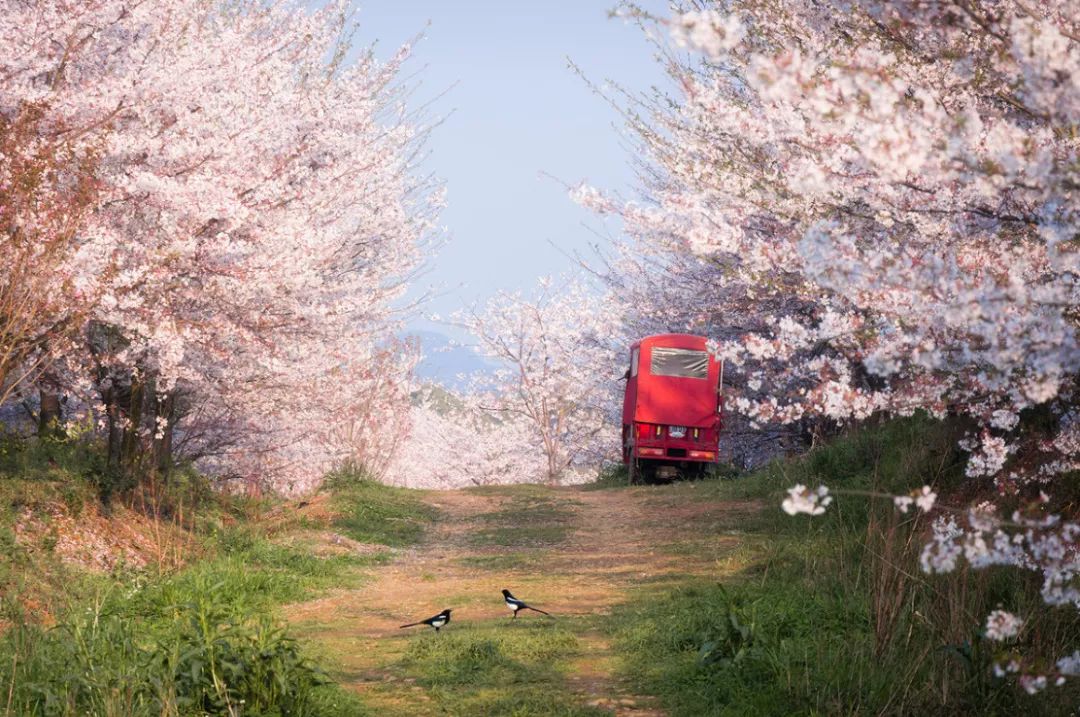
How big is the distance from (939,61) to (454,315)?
35457 mm

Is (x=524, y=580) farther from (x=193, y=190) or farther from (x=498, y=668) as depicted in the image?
(x=193, y=190)

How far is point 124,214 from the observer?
1217 cm

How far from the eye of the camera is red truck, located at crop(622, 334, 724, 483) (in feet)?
76.2

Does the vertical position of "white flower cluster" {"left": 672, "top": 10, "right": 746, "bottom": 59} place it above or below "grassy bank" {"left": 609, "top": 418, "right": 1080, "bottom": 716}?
above

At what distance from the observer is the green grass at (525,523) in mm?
15227

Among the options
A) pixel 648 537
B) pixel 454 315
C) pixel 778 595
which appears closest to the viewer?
pixel 778 595

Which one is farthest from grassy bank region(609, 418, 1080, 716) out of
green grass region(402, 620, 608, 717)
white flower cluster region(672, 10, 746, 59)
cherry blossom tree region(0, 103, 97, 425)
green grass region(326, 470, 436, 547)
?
green grass region(326, 470, 436, 547)

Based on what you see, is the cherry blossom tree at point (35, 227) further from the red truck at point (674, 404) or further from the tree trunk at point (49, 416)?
the red truck at point (674, 404)

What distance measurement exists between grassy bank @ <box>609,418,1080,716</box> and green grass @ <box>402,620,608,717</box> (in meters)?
0.55

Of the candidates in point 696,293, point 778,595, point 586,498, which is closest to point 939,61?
point 778,595

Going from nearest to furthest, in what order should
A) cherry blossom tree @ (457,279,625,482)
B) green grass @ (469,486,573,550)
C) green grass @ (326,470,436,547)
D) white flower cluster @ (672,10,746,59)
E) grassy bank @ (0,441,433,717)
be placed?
1. white flower cluster @ (672,10,746,59)
2. grassy bank @ (0,441,433,717)
3. green grass @ (469,486,573,550)
4. green grass @ (326,470,436,547)
5. cherry blossom tree @ (457,279,625,482)

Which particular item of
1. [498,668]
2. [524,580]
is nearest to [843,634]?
[498,668]

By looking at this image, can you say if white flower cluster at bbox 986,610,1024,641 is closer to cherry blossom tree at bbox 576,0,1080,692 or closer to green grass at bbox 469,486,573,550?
cherry blossom tree at bbox 576,0,1080,692

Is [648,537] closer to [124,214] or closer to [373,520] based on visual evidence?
[373,520]
